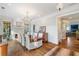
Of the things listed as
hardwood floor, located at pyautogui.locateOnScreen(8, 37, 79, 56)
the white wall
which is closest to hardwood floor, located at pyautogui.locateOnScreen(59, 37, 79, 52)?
hardwood floor, located at pyautogui.locateOnScreen(8, 37, 79, 56)

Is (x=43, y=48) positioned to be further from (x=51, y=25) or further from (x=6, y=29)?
(x=6, y=29)

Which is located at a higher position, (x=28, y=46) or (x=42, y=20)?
(x=42, y=20)

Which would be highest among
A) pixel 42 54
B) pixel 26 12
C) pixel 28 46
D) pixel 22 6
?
pixel 22 6

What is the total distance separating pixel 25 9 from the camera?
1.93 metres

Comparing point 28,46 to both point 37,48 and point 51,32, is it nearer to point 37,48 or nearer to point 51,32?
point 37,48

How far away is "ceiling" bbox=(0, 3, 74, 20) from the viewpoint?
6.16 feet

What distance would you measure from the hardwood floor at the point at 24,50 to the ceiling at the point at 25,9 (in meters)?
0.62

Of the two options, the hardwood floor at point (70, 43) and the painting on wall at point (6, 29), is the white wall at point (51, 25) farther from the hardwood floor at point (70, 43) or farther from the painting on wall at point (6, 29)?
the painting on wall at point (6, 29)

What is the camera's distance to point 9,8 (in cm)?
188

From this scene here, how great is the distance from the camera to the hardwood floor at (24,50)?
192 centimetres

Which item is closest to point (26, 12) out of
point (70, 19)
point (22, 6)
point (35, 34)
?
point (22, 6)

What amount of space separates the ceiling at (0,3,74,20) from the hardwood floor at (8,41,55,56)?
620 mm

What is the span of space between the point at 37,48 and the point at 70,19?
101 centimetres

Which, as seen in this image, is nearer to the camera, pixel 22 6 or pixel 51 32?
pixel 22 6
